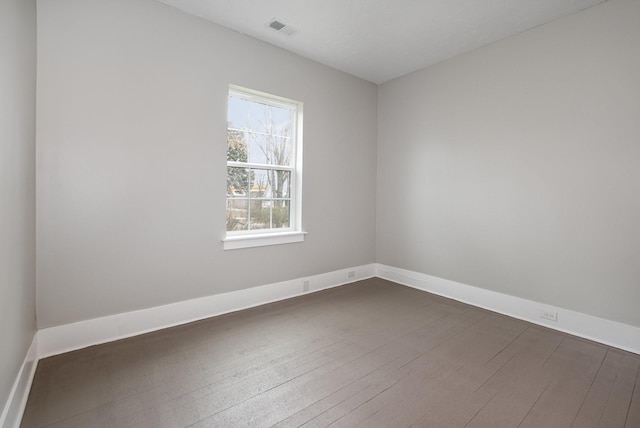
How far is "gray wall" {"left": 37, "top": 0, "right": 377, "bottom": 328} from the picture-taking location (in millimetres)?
2240

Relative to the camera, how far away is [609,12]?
2.54 metres

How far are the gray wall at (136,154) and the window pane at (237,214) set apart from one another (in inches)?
6.7

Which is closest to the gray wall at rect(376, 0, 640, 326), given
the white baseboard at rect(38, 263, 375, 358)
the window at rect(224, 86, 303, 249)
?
the window at rect(224, 86, 303, 249)

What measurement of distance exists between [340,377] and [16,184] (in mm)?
2295

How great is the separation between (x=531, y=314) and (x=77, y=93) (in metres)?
4.50

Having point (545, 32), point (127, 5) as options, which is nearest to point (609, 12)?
point (545, 32)

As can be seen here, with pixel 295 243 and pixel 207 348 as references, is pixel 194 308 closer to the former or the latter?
pixel 207 348

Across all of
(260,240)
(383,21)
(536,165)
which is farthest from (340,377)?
(383,21)

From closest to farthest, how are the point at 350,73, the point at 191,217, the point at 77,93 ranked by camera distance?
the point at 77,93 → the point at 191,217 → the point at 350,73

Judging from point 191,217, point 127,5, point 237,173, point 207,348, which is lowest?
point 207,348

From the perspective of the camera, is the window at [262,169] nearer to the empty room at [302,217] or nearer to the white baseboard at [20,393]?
the empty room at [302,217]

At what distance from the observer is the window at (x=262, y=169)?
3.22 meters

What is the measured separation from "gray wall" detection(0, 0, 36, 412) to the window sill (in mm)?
→ 1478

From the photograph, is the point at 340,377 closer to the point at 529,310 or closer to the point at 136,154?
the point at 529,310
